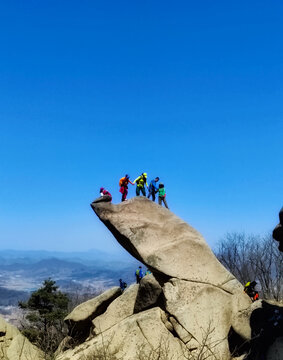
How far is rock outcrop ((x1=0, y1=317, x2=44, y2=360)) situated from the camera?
17.5 metres

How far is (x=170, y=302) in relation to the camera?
1430 cm

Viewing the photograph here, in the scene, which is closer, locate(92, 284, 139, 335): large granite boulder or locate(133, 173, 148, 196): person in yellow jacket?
locate(92, 284, 139, 335): large granite boulder

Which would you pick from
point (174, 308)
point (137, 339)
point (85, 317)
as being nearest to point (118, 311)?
point (85, 317)

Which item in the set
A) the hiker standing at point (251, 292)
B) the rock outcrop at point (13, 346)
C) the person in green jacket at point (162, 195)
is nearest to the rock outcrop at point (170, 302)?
the hiker standing at point (251, 292)

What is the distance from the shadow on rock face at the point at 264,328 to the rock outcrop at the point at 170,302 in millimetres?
71

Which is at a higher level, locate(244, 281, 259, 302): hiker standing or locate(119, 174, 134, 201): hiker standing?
locate(119, 174, 134, 201): hiker standing

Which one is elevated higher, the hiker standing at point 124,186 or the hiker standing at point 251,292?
the hiker standing at point 124,186

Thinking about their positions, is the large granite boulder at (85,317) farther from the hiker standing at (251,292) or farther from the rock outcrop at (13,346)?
the hiker standing at (251,292)

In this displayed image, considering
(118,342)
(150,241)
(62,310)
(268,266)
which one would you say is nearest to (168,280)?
(150,241)

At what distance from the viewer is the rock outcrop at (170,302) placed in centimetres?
1344

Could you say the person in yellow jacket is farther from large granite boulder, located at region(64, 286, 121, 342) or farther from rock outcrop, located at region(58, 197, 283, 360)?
large granite boulder, located at region(64, 286, 121, 342)

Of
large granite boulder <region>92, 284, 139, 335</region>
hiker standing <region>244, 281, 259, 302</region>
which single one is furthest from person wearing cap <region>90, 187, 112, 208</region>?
hiker standing <region>244, 281, 259, 302</region>

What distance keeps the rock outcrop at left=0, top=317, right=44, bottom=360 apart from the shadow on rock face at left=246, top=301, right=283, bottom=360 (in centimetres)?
949

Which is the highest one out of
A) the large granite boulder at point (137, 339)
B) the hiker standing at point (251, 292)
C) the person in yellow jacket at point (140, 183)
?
the person in yellow jacket at point (140, 183)
